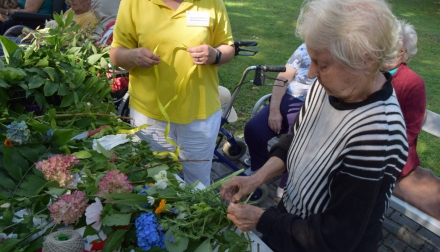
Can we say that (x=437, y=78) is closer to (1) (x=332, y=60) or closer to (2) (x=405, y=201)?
(2) (x=405, y=201)

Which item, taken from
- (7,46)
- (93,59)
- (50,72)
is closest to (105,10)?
(93,59)

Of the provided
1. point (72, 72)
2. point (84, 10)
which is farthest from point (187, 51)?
point (84, 10)

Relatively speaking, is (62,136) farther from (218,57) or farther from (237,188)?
(218,57)

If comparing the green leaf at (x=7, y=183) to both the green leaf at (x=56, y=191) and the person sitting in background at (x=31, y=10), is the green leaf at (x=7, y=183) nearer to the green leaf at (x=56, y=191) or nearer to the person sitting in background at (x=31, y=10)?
the green leaf at (x=56, y=191)

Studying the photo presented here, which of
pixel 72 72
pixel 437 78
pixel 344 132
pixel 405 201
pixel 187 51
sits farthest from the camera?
pixel 437 78

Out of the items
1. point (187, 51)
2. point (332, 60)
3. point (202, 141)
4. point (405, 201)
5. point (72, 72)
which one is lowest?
point (405, 201)

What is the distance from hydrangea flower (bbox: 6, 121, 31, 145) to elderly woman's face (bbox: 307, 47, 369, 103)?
3.94ft

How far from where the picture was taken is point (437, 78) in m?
6.79

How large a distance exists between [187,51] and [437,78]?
6053 mm

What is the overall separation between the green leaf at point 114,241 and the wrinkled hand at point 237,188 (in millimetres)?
406

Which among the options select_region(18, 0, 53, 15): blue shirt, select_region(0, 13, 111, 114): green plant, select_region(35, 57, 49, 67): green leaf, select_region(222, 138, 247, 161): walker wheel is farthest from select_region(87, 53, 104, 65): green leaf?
select_region(18, 0, 53, 15): blue shirt

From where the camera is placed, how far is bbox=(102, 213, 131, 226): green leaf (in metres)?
1.32

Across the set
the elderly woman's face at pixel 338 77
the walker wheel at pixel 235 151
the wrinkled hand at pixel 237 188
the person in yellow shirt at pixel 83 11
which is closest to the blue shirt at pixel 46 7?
the person in yellow shirt at pixel 83 11

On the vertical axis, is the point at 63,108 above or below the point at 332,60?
below
